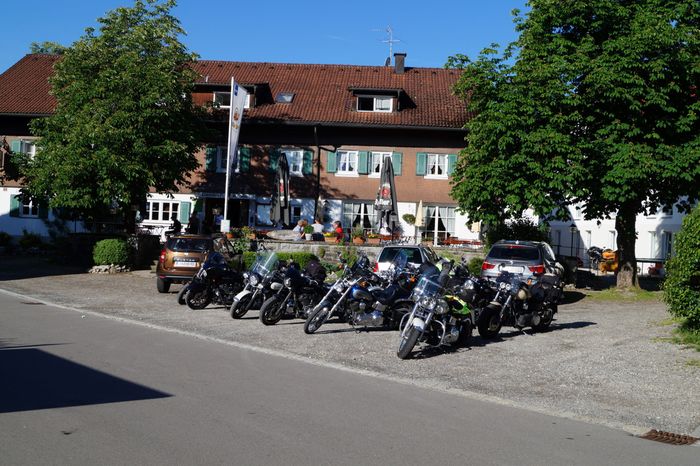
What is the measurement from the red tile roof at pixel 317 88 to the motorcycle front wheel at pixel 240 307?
21.4 meters

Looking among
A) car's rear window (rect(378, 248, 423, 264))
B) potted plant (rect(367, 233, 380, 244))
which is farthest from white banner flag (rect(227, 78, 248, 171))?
car's rear window (rect(378, 248, 423, 264))

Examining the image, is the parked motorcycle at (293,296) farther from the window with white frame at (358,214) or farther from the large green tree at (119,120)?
the window with white frame at (358,214)

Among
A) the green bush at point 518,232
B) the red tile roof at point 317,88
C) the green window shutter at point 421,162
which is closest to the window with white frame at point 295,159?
the red tile roof at point 317,88

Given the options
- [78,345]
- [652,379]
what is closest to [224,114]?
[78,345]

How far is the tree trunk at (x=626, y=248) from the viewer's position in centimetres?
2455

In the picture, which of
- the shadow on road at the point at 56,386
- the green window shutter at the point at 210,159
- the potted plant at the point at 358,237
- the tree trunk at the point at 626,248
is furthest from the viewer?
the green window shutter at the point at 210,159

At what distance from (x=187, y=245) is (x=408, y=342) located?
35.7 ft

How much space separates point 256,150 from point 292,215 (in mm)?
3595

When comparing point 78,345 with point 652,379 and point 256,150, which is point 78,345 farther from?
point 256,150

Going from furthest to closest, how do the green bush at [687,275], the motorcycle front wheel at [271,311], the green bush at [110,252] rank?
the green bush at [110,252], the motorcycle front wheel at [271,311], the green bush at [687,275]

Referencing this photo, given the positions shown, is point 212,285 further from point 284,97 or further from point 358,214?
point 284,97

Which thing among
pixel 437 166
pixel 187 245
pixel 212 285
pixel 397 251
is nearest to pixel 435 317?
pixel 212 285

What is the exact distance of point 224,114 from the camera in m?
37.5

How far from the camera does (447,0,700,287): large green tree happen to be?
71.6ft
